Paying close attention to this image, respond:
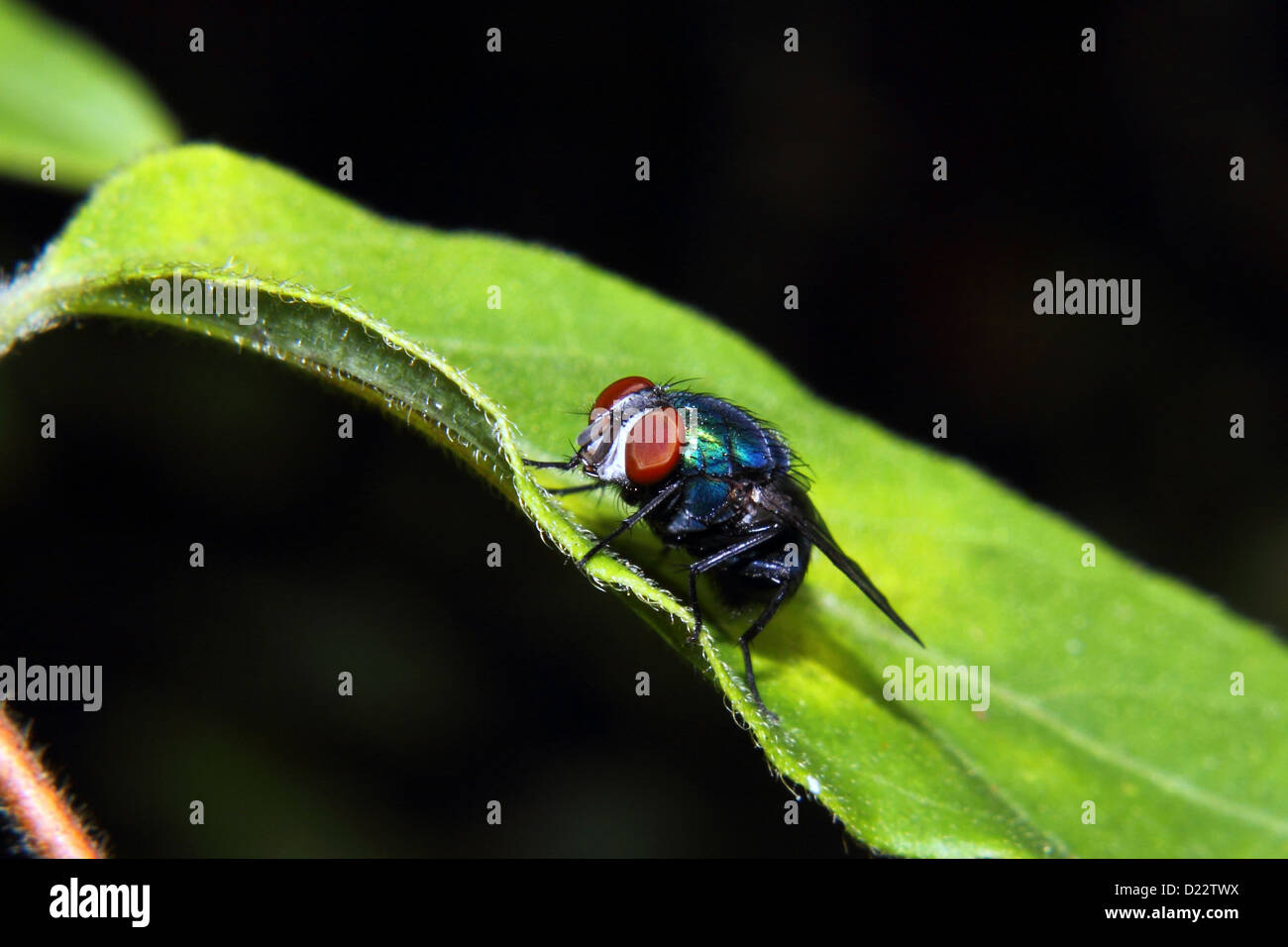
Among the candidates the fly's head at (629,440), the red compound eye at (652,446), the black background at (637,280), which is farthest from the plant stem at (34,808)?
the black background at (637,280)

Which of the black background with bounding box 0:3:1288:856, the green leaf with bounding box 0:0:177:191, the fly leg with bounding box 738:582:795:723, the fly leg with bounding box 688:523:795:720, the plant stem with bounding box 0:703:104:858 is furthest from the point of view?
the black background with bounding box 0:3:1288:856

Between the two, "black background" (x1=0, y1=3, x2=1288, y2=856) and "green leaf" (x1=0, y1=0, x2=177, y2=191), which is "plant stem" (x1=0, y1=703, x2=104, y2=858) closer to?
"green leaf" (x1=0, y1=0, x2=177, y2=191)

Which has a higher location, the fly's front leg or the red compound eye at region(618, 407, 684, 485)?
the red compound eye at region(618, 407, 684, 485)

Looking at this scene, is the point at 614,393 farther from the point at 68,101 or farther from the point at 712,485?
the point at 68,101

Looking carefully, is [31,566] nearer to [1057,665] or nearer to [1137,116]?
[1057,665]

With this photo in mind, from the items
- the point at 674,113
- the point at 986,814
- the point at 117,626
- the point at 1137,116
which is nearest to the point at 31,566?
the point at 117,626

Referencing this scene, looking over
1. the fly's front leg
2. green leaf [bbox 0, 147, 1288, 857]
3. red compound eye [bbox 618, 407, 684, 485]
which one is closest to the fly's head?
red compound eye [bbox 618, 407, 684, 485]

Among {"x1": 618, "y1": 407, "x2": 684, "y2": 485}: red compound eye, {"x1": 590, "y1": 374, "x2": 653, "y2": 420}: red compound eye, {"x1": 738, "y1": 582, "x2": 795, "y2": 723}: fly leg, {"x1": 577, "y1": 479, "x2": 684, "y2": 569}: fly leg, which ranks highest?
{"x1": 590, "y1": 374, "x2": 653, "y2": 420}: red compound eye
